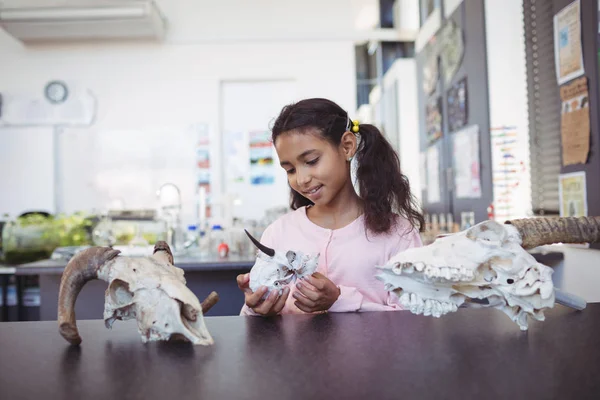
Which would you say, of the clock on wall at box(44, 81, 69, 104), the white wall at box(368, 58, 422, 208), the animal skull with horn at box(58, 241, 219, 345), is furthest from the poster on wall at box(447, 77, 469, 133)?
the clock on wall at box(44, 81, 69, 104)

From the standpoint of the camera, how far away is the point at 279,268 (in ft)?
3.52

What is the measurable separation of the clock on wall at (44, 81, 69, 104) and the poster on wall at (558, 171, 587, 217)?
493cm

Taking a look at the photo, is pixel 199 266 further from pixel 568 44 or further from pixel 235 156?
pixel 235 156

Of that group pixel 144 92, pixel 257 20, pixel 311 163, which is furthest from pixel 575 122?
pixel 144 92

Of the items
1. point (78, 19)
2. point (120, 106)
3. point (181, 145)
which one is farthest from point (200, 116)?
point (78, 19)

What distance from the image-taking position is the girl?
145cm

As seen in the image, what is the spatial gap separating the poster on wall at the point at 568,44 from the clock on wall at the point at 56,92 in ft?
15.9

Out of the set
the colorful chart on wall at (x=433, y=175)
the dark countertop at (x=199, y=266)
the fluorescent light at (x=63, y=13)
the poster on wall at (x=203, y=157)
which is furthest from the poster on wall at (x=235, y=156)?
the dark countertop at (x=199, y=266)

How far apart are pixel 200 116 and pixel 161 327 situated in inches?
199

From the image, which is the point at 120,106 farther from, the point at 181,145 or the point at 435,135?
the point at 435,135

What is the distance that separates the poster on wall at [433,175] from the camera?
15.0 ft

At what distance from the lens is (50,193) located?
5.64 metres

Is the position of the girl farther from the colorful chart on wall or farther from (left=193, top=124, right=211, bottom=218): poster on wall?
(left=193, top=124, right=211, bottom=218): poster on wall

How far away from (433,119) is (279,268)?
383cm
